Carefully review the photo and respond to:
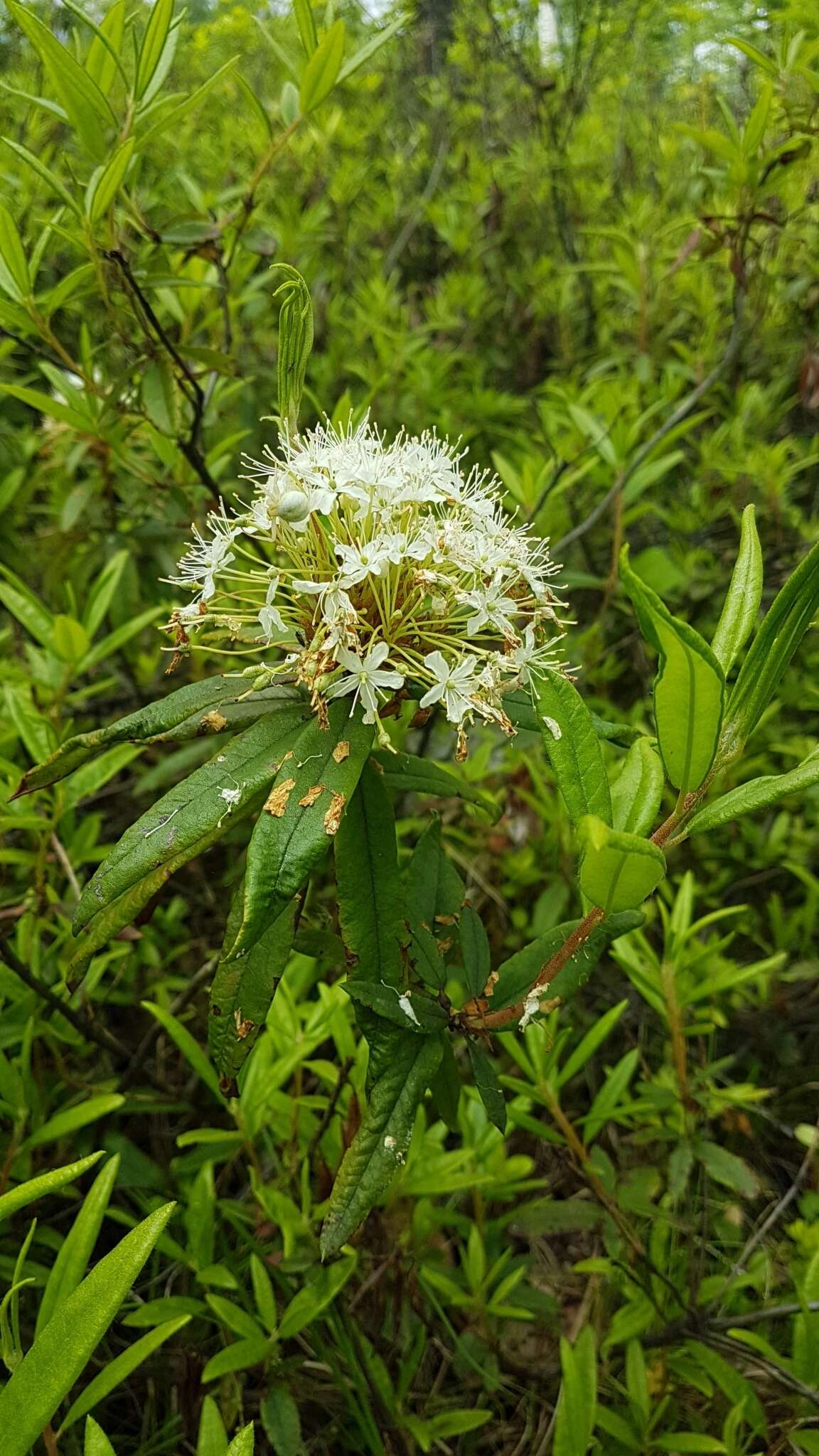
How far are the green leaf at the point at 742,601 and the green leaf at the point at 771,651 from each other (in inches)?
1.9

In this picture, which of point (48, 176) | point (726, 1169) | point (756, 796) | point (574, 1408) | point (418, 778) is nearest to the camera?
point (756, 796)

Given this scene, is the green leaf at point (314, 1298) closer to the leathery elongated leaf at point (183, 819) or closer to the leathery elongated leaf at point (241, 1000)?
the leathery elongated leaf at point (241, 1000)

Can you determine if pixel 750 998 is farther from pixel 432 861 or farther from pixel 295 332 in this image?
pixel 295 332

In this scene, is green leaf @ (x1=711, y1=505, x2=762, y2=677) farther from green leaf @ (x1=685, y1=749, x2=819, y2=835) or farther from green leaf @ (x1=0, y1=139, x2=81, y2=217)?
green leaf @ (x1=0, y1=139, x2=81, y2=217)

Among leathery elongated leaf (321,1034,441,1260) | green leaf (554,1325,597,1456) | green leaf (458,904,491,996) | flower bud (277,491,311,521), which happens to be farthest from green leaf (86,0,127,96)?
green leaf (554,1325,597,1456)

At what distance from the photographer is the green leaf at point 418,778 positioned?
3.56 feet

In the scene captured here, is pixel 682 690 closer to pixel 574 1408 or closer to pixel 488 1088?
pixel 488 1088

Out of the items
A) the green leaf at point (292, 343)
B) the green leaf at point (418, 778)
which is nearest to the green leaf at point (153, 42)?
the green leaf at point (292, 343)

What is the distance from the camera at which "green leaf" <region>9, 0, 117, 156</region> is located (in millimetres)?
1216

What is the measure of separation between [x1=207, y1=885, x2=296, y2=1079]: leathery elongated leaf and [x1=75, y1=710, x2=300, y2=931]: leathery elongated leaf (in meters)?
0.13

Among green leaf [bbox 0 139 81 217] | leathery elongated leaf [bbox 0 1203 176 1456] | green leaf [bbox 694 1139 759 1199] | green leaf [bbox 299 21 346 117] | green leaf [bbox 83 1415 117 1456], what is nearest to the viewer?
leathery elongated leaf [bbox 0 1203 176 1456]

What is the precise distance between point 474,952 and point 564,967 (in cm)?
20

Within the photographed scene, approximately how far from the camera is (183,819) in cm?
89

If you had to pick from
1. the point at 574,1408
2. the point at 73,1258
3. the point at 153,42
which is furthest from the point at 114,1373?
the point at 153,42
